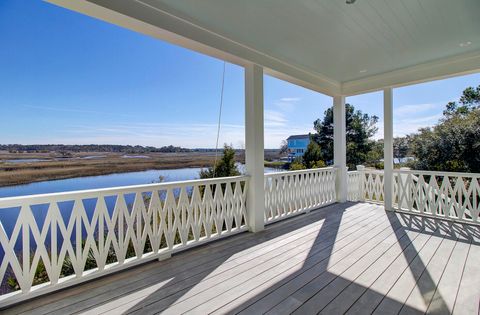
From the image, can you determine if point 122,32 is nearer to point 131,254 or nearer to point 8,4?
point 8,4

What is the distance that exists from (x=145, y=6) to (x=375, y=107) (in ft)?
47.0

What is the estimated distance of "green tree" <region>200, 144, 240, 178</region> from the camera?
4731 mm

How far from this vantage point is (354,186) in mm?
5891

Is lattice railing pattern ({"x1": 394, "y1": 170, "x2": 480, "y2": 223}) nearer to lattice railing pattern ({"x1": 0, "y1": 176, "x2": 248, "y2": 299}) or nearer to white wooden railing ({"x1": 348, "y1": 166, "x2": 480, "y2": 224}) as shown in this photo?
white wooden railing ({"x1": 348, "y1": 166, "x2": 480, "y2": 224})

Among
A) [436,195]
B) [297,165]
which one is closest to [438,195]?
[436,195]

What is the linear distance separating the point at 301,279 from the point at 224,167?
2.83 metres

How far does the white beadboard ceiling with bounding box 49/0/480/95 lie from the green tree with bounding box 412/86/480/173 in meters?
3.88

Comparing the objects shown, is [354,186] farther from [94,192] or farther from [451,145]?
[94,192]

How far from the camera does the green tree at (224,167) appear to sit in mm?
4731

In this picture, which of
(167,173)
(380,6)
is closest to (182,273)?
(167,173)

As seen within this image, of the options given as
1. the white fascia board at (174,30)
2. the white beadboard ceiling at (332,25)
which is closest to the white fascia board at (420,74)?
the white beadboard ceiling at (332,25)

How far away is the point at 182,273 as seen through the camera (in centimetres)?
246

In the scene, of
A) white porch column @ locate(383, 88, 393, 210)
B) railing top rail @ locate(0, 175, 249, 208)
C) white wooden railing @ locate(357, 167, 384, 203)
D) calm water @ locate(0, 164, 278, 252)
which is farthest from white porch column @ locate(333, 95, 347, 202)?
calm water @ locate(0, 164, 278, 252)

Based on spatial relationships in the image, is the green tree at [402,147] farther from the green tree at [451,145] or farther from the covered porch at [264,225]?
the covered porch at [264,225]
